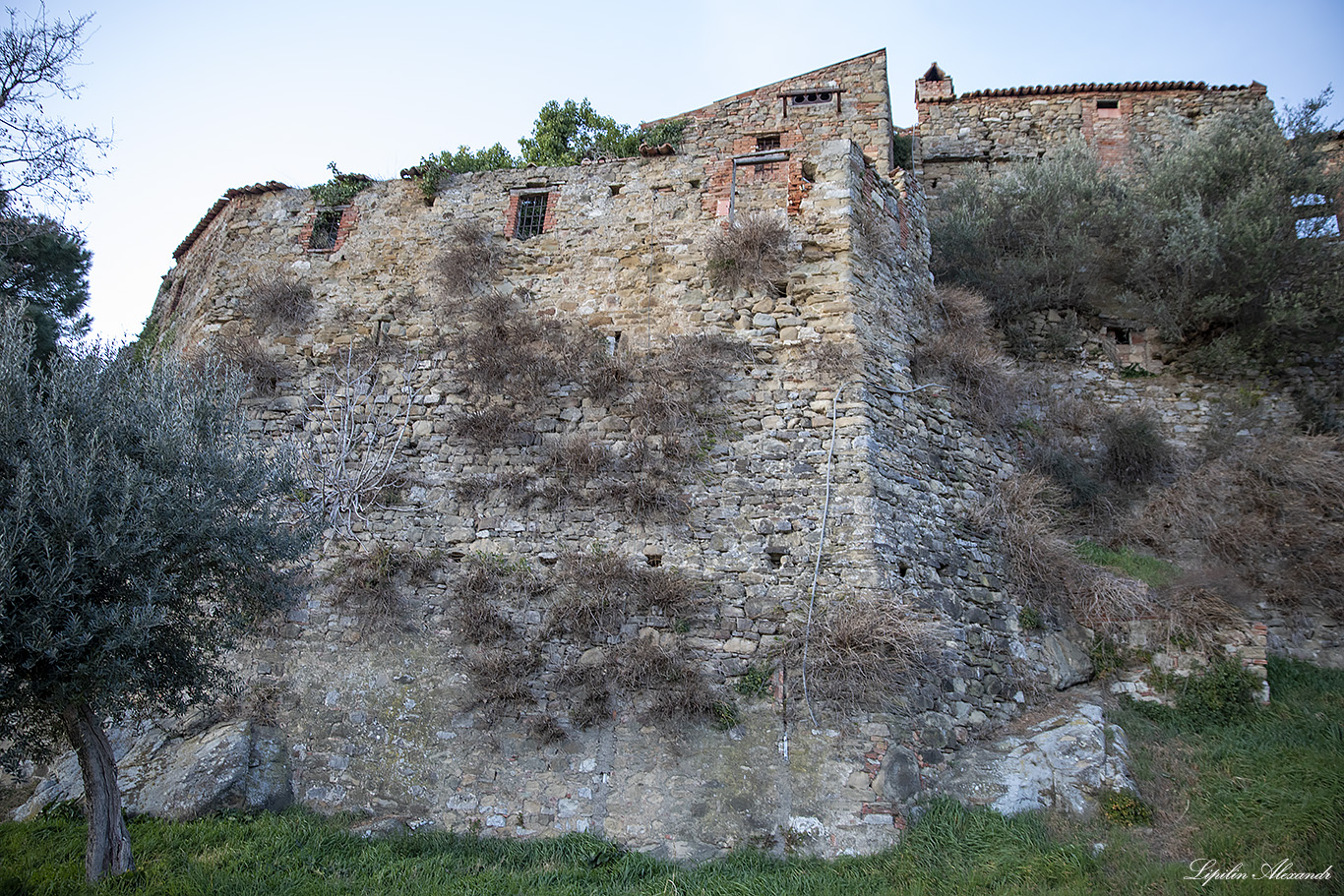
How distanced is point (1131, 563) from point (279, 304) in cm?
1259

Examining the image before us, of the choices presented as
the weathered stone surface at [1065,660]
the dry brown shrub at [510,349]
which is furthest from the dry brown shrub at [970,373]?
the dry brown shrub at [510,349]

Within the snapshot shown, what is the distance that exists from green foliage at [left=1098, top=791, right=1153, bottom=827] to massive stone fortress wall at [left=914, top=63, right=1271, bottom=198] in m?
12.9

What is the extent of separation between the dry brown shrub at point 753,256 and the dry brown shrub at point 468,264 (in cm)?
338

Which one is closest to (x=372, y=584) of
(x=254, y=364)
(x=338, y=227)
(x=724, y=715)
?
(x=254, y=364)

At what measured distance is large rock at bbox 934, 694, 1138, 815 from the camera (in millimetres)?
7191


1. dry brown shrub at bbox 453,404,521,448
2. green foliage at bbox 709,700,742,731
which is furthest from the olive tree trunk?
green foliage at bbox 709,700,742,731

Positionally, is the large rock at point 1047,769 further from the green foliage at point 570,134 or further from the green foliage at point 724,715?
the green foliage at point 570,134

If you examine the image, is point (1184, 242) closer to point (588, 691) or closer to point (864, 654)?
point (864, 654)

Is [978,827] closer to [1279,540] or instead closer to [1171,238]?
[1279,540]

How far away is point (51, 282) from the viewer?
1441 centimetres

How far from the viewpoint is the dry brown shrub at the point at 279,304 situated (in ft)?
38.0

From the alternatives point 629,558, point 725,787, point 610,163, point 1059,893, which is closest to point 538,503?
point 629,558

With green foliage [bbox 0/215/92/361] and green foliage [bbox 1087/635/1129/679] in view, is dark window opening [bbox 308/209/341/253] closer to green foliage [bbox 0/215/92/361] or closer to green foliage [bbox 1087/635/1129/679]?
green foliage [bbox 0/215/92/361]

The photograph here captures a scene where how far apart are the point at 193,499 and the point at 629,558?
14.4 ft
